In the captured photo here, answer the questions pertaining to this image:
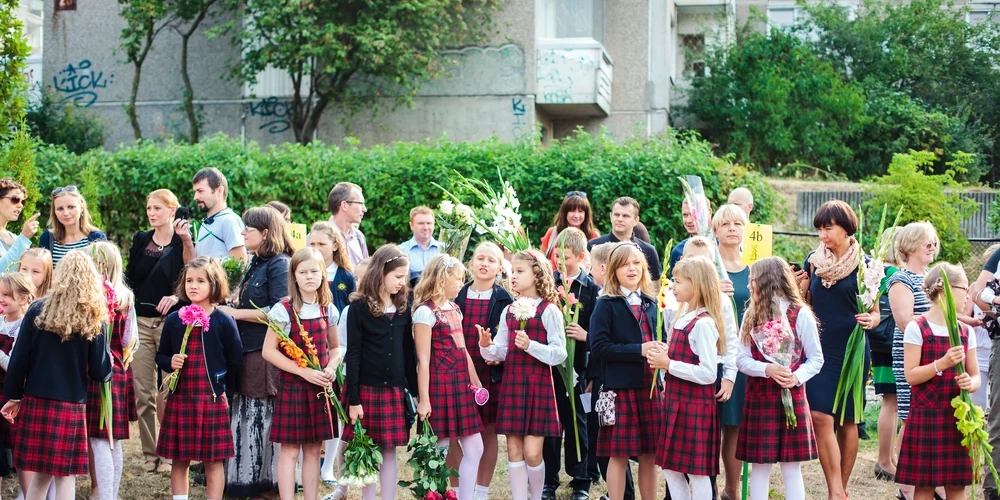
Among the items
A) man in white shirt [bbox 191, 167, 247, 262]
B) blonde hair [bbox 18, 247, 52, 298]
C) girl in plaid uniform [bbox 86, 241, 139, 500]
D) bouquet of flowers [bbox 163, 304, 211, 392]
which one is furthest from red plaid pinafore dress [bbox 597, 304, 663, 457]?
blonde hair [bbox 18, 247, 52, 298]

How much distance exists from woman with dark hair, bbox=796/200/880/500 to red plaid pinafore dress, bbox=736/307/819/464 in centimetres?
34

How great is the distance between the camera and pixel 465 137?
679 inches

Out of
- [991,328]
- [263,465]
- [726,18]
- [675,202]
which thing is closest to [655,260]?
[991,328]

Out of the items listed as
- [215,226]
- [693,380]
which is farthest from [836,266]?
[215,226]

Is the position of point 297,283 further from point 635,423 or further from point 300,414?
point 635,423

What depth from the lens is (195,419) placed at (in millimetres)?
6066

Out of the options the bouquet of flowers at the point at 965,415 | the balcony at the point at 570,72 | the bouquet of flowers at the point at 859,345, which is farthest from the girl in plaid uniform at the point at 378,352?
the balcony at the point at 570,72

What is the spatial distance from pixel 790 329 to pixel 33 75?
58.6 feet

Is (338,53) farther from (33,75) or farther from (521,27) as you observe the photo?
(33,75)

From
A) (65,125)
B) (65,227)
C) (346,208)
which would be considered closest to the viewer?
(65,227)

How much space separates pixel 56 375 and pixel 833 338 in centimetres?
456

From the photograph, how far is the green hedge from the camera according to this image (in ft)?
37.3

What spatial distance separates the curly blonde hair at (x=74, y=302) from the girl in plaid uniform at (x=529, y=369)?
2.20 meters

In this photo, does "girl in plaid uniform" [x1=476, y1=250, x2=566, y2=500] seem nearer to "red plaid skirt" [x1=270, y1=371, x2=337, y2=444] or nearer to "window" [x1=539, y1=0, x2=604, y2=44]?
"red plaid skirt" [x1=270, y1=371, x2=337, y2=444]
